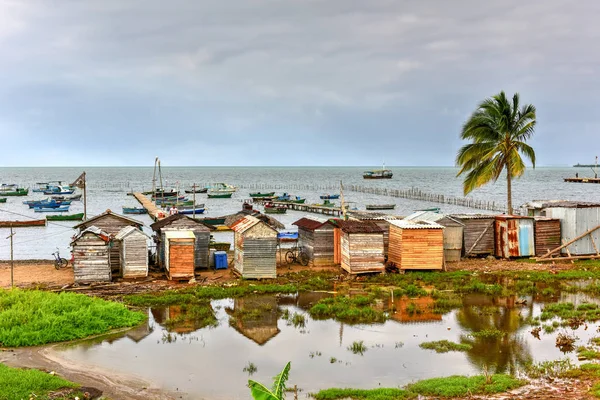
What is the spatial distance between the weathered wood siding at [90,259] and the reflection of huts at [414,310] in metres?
13.4

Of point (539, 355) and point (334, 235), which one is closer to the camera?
point (539, 355)

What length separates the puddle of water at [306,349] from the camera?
14375mm

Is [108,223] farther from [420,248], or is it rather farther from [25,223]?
[25,223]

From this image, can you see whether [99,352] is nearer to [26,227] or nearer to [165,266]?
[165,266]

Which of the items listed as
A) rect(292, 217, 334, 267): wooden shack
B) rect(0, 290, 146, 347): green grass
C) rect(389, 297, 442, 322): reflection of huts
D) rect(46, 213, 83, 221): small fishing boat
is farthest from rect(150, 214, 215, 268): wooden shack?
rect(46, 213, 83, 221): small fishing boat

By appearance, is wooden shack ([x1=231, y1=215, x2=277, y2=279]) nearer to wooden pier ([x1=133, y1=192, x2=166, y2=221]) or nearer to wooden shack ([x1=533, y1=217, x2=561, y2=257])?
wooden shack ([x1=533, y1=217, x2=561, y2=257])

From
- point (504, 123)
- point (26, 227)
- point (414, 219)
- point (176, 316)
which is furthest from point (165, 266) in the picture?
point (26, 227)

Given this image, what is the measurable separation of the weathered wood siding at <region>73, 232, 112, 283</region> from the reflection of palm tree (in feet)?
52.8

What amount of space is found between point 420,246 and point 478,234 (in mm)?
5831

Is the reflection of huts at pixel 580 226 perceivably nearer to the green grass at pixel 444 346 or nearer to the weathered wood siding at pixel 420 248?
the weathered wood siding at pixel 420 248

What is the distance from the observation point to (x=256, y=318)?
20.2 m

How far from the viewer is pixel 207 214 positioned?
81.2 meters

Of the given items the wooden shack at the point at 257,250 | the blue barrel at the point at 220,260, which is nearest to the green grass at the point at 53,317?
the wooden shack at the point at 257,250

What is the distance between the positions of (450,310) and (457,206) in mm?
70487
